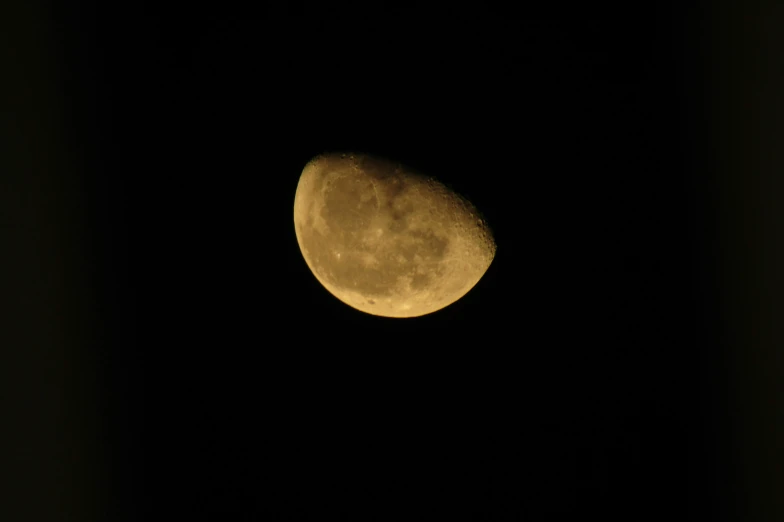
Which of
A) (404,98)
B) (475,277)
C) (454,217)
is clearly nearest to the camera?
(404,98)

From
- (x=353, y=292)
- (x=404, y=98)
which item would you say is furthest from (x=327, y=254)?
(x=404, y=98)

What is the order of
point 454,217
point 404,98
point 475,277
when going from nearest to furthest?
point 404,98, point 454,217, point 475,277

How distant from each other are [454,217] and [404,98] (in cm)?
59

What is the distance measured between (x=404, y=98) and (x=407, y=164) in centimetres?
29

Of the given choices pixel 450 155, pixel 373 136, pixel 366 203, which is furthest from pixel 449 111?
pixel 366 203

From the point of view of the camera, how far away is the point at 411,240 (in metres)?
2.61

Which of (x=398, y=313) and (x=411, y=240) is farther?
(x=398, y=313)

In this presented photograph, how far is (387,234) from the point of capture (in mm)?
2586

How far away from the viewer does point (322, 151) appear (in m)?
2.81

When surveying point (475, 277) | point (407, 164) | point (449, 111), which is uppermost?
point (449, 111)

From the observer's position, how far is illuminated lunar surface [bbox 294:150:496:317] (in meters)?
2.59

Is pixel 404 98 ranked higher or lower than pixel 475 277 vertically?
higher

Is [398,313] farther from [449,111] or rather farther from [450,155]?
[449,111]

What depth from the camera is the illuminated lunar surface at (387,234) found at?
2.59m
